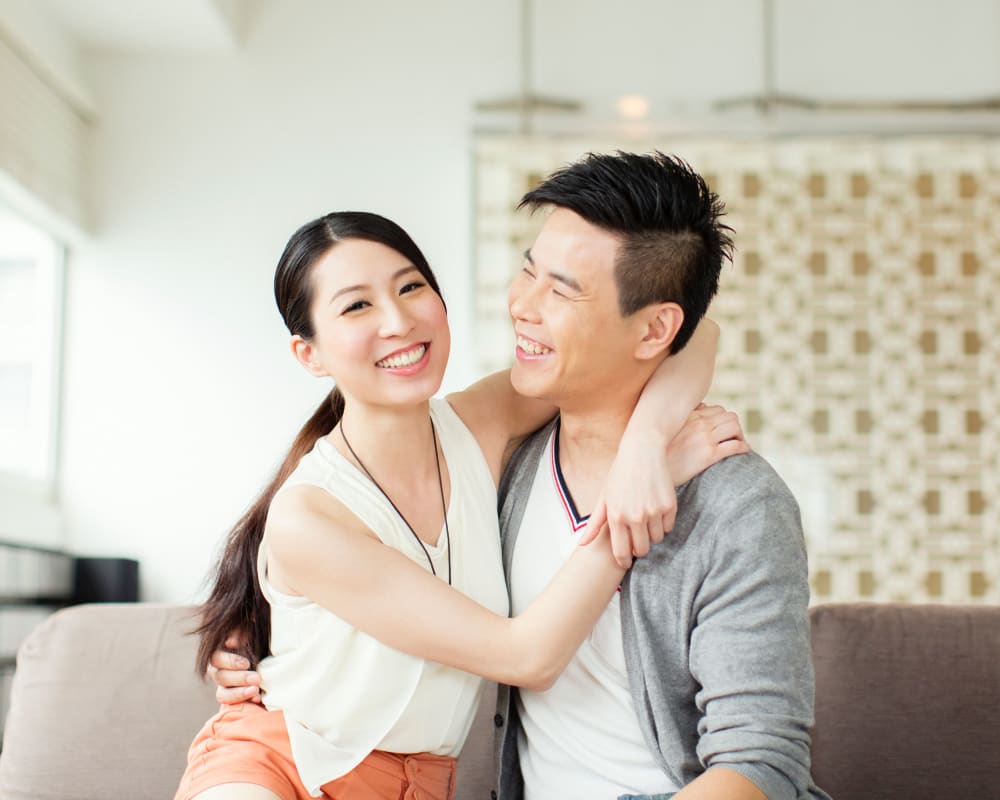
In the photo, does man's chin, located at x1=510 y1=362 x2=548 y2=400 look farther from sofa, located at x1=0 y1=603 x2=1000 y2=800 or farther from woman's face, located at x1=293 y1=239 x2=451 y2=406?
sofa, located at x1=0 y1=603 x2=1000 y2=800

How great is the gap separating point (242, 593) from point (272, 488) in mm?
170

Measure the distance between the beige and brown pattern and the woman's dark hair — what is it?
9.41ft

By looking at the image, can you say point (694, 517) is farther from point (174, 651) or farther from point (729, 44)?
point (729, 44)

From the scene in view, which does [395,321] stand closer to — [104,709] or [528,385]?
[528,385]

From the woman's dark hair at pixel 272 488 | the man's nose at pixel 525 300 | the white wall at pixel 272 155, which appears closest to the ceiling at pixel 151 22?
the white wall at pixel 272 155

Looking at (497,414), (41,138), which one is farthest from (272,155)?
(497,414)

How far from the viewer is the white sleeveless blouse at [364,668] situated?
1.58 meters

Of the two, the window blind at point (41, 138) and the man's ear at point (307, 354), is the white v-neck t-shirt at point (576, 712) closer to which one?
the man's ear at point (307, 354)

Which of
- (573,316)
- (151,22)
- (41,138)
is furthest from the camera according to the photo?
(151,22)

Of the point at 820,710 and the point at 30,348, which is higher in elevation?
the point at 30,348

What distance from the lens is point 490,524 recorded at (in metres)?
1.75

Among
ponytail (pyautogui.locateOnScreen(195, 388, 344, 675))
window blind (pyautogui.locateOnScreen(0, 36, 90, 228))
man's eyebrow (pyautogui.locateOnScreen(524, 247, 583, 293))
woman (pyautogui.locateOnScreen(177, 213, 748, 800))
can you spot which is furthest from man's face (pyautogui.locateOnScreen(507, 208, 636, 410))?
window blind (pyautogui.locateOnScreen(0, 36, 90, 228))

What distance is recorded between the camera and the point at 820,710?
188 centimetres

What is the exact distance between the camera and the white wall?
479 cm
